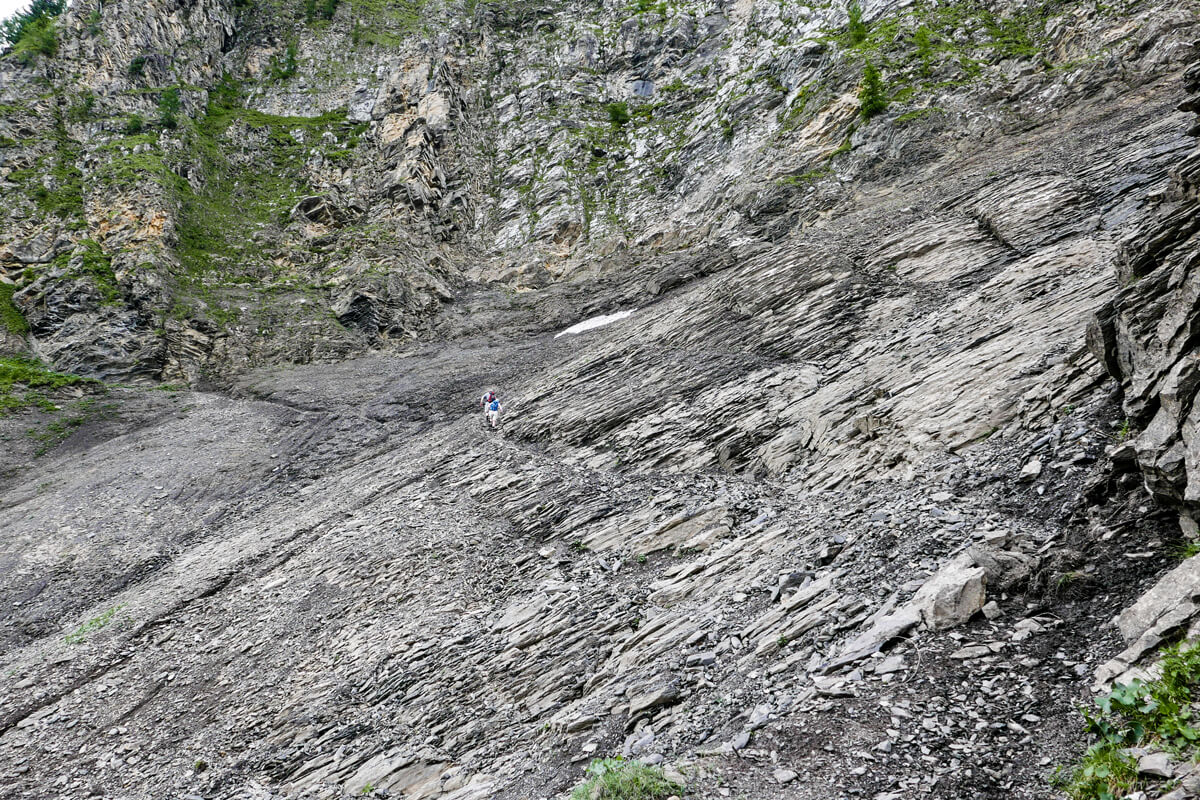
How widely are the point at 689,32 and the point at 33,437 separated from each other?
221 feet

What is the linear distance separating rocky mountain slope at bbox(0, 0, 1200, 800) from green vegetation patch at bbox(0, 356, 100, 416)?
262mm

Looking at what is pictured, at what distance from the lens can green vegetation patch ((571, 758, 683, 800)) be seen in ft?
22.4

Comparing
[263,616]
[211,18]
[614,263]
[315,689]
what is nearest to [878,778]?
[315,689]

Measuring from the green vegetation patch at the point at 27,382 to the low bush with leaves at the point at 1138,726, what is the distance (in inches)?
2016

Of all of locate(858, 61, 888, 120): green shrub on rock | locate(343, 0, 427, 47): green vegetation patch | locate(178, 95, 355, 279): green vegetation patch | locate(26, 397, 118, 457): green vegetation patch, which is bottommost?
locate(26, 397, 118, 457): green vegetation patch

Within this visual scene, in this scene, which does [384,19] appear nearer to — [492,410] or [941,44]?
[941,44]

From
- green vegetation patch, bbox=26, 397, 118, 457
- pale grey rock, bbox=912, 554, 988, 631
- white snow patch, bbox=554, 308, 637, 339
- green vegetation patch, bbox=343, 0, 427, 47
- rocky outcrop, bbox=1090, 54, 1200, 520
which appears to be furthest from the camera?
green vegetation patch, bbox=343, 0, 427, 47

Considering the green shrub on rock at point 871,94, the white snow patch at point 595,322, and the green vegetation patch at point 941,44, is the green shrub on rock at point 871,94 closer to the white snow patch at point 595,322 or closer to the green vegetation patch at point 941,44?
the green vegetation patch at point 941,44

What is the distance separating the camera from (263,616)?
17.7 meters

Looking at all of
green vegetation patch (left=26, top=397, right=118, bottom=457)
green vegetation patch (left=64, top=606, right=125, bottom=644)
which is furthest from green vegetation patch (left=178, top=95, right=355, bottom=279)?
green vegetation patch (left=64, top=606, right=125, bottom=644)

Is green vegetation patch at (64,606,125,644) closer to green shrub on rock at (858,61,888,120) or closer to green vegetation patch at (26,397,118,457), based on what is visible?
green vegetation patch at (26,397,118,457)

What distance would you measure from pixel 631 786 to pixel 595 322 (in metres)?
35.5

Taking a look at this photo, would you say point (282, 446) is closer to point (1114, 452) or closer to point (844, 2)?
point (1114, 452)

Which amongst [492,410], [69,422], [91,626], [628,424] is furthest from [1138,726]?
[69,422]
